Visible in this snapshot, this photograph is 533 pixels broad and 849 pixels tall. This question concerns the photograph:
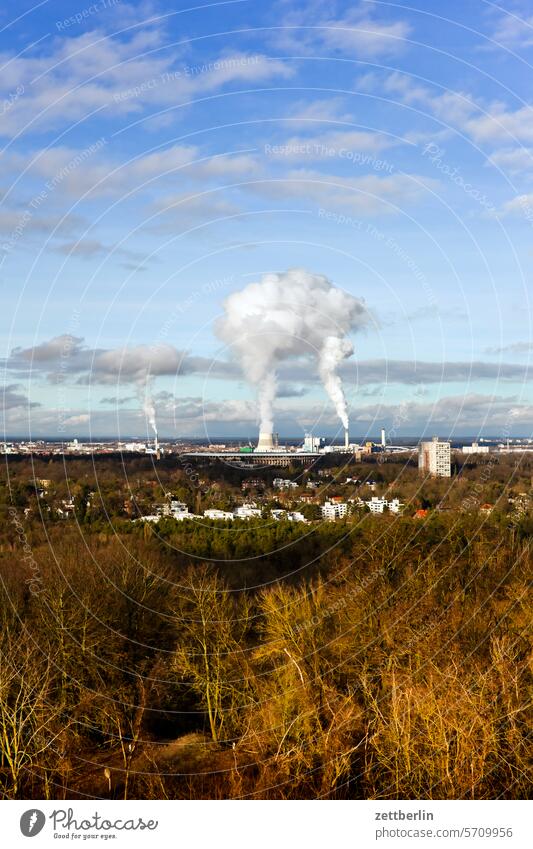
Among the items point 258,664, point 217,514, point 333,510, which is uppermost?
point 217,514

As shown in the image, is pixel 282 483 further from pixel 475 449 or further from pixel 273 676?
pixel 273 676

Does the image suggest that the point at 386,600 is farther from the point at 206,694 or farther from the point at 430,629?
the point at 206,694

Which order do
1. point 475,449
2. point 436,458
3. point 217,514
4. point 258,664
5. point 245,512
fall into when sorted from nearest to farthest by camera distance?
1. point 258,664
2. point 245,512
3. point 217,514
4. point 475,449
5. point 436,458

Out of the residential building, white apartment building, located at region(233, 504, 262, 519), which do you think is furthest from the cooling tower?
the residential building
